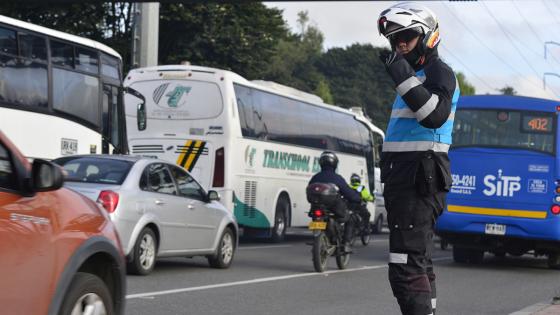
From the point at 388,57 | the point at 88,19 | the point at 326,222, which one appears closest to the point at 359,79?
the point at 88,19

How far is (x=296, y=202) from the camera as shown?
2502 centimetres

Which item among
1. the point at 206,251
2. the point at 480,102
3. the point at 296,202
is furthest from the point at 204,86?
the point at 206,251

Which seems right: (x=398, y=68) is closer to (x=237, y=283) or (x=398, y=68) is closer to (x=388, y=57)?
(x=388, y=57)

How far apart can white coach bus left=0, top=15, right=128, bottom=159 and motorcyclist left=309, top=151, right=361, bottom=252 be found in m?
4.32

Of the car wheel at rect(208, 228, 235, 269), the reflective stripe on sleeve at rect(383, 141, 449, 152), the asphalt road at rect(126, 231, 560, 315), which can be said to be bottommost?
the asphalt road at rect(126, 231, 560, 315)

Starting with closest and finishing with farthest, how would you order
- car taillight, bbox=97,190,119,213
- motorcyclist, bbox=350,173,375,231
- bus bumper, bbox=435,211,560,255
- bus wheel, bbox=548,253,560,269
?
1. car taillight, bbox=97,190,119,213
2. bus bumper, bbox=435,211,560,255
3. bus wheel, bbox=548,253,560,269
4. motorcyclist, bbox=350,173,375,231

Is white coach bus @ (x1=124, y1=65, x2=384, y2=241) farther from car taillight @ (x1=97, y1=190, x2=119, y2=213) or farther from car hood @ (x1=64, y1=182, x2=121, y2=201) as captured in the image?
car taillight @ (x1=97, y1=190, x2=119, y2=213)

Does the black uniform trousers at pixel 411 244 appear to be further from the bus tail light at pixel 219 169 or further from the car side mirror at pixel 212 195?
the bus tail light at pixel 219 169

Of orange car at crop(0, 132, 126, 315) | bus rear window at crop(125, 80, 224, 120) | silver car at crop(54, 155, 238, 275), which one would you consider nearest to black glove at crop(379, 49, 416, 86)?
orange car at crop(0, 132, 126, 315)

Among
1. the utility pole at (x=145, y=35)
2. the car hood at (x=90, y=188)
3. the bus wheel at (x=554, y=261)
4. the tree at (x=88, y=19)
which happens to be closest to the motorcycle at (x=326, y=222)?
the car hood at (x=90, y=188)

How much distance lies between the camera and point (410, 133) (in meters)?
5.70

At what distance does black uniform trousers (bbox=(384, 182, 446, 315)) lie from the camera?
17.9 ft

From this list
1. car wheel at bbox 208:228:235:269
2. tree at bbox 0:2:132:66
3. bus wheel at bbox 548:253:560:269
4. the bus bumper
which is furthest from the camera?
tree at bbox 0:2:132:66

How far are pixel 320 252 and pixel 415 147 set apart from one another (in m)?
8.56
